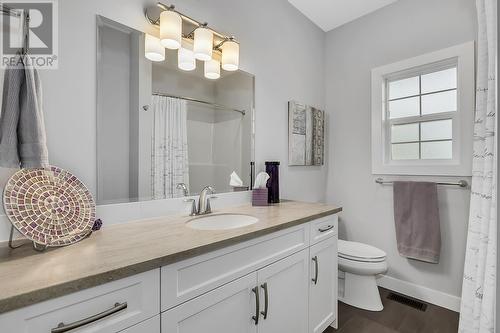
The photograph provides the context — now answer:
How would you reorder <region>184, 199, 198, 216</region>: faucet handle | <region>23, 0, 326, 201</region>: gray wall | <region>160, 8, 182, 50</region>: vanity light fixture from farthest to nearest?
<region>184, 199, 198, 216</region>: faucet handle
<region>160, 8, 182, 50</region>: vanity light fixture
<region>23, 0, 326, 201</region>: gray wall

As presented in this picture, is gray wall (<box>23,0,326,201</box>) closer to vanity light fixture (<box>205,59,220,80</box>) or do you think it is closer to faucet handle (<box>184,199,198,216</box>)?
vanity light fixture (<box>205,59,220,80</box>)

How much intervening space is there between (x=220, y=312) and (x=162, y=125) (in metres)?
1.00

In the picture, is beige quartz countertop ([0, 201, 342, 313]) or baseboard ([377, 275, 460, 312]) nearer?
beige quartz countertop ([0, 201, 342, 313])

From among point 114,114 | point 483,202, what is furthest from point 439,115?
→ point 114,114

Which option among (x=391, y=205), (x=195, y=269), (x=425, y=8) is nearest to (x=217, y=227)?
(x=195, y=269)

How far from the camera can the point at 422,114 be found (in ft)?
7.06

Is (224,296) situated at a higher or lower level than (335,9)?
lower

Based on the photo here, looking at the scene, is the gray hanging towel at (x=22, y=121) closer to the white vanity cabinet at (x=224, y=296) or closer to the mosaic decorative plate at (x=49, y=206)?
the mosaic decorative plate at (x=49, y=206)

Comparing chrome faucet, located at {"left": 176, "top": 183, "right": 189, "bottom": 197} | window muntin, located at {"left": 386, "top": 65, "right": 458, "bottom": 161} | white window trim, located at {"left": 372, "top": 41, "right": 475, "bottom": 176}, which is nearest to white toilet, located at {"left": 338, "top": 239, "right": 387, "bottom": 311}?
white window trim, located at {"left": 372, "top": 41, "right": 475, "bottom": 176}

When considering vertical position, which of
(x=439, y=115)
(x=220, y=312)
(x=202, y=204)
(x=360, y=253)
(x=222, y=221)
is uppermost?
(x=439, y=115)

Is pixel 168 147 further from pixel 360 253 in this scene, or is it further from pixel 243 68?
pixel 360 253

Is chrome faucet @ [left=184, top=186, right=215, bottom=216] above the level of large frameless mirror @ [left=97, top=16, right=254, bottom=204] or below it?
below

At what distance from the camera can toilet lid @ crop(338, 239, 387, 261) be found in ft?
6.10

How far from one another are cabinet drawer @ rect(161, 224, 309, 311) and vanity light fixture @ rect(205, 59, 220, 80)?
111cm
